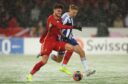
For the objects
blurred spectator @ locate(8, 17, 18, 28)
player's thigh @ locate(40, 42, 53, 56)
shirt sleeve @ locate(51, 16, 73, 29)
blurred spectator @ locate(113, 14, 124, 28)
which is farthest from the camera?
blurred spectator @ locate(8, 17, 18, 28)

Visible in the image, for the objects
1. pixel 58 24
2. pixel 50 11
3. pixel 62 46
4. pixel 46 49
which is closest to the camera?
pixel 58 24

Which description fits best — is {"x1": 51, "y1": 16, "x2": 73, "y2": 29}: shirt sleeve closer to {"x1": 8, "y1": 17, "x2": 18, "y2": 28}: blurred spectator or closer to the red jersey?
the red jersey

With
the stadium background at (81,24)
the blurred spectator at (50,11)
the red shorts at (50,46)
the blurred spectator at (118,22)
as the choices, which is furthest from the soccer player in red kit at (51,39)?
the blurred spectator at (118,22)

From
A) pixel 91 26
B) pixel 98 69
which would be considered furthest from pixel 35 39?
pixel 98 69

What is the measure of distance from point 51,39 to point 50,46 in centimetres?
18

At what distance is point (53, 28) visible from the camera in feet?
42.1

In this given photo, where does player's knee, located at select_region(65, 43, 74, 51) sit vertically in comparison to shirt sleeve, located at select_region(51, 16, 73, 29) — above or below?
below

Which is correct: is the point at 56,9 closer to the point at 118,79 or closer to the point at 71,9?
the point at 71,9

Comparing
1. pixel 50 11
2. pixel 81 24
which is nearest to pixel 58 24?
pixel 81 24

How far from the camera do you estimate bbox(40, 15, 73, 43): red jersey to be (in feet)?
41.1

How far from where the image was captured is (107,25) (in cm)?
2533

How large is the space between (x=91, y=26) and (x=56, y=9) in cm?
1258

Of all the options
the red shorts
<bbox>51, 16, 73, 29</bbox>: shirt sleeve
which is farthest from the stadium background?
<bbox>51, 16, 73, 29</bbox>: shirt sleeve

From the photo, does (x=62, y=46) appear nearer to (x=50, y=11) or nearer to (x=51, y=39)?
(x=51, y=39)
